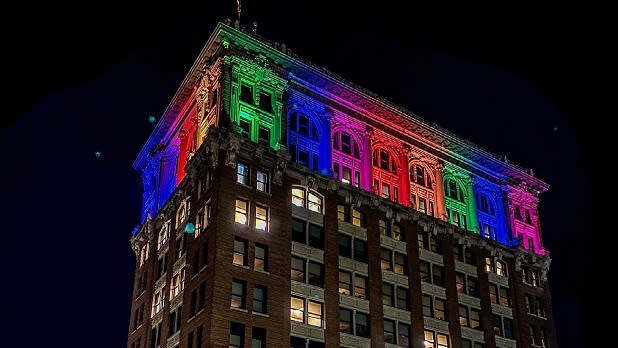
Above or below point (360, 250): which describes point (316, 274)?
below

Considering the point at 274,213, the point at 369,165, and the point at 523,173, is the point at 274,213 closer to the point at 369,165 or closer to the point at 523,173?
the point at 369,165

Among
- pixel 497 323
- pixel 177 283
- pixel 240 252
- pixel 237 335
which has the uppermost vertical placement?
pixel 497 323

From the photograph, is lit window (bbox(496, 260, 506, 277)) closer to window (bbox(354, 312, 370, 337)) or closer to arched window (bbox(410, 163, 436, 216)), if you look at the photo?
arched window (bbox(410, 163, 436, 216))

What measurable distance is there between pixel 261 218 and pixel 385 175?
1993 centimetres

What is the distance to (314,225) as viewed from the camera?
6594 centimetres

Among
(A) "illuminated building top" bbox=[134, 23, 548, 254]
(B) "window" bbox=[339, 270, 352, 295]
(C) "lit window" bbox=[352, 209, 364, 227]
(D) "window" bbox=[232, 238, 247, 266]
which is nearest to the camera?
(D) "window" bbox=[232, 238, 247, 266]

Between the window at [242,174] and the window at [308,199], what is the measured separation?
5.05 metres

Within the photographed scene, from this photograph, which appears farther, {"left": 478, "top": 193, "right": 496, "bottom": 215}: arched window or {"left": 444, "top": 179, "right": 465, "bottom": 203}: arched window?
{"left": 478, "top": 193, "right": 496, "bottom": 215}: arched window

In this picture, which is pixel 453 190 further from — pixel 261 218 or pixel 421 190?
pixel 261 218

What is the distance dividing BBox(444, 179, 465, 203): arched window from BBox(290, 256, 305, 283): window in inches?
1034

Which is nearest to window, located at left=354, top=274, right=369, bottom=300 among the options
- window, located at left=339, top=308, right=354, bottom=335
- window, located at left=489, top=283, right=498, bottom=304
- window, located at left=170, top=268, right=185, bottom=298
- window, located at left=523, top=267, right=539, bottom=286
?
window, located at left=339, top=308, right=354, bottom=335

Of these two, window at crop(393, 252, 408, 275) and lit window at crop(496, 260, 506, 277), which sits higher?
lit window at crop(496, 260, 506, 277)

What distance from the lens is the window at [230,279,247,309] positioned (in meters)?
56.8

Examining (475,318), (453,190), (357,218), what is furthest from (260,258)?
(453,190)
